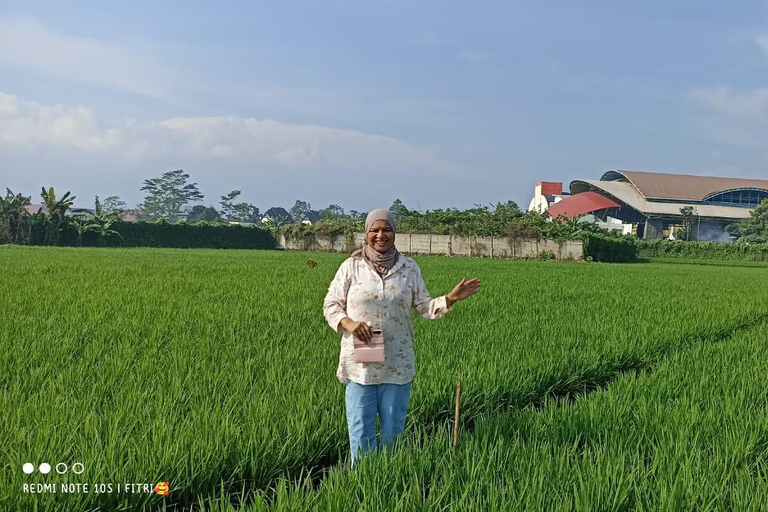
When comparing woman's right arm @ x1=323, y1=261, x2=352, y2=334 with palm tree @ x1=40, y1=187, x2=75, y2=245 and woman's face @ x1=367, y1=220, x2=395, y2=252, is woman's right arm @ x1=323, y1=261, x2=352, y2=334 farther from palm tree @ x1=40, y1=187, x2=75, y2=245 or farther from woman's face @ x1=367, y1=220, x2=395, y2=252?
palm tree @ x1=40, y1=187, x2=75, y2=245

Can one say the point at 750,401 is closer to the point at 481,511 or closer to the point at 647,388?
the point at 647,388

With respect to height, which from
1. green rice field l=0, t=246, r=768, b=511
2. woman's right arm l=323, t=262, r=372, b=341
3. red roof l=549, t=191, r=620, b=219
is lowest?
green rice field l=0, t=246, r=768, b=511

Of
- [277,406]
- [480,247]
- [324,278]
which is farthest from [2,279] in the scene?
[480,247]

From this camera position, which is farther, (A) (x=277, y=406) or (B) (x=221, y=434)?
(A) (x=277, y=406)

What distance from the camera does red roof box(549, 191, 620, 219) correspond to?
60.9 metres

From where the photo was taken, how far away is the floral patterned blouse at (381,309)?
2.39 metres

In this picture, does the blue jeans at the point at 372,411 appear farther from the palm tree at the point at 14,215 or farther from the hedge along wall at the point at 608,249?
the palm tree at the point at 14,215

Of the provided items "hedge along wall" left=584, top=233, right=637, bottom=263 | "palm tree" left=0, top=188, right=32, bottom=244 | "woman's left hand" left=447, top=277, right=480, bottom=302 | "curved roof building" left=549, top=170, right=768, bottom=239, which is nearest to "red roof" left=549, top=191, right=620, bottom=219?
"curved roof building" left=549, top=170, right=768, bottom=239

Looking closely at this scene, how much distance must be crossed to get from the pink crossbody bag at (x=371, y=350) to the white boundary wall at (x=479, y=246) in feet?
70.2

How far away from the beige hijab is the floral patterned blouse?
0.07ft

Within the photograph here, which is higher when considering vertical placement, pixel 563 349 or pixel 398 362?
pixel 398 362

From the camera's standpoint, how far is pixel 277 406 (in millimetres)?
3006

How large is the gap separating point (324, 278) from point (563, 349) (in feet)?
23.9

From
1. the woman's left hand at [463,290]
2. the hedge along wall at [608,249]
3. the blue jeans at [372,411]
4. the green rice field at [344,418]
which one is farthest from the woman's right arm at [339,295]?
Answer: the hedge along wall at [608,249]
